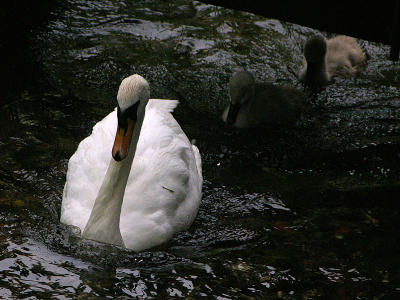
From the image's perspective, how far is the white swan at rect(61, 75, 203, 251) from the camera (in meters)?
5.29

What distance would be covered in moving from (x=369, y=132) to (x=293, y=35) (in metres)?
2.91

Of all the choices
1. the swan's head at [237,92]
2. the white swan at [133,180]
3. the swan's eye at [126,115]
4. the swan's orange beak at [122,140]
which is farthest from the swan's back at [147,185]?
the swan's head at [237,92]

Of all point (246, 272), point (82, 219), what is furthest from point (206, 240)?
point (82, 219)

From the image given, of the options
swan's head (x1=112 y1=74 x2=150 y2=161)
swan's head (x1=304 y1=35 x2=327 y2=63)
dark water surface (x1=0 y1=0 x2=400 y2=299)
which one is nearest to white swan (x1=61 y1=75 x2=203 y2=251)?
swan's head (x1=112 y1=74 x2=150 y2=161)

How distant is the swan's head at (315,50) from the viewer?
870cm

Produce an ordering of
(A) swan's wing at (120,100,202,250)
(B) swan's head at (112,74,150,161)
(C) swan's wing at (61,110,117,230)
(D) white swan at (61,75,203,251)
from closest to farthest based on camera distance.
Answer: (B) swan's head at (112,74,150,161) < (D) white swan at (61,75,203,251) < (A) swan's wing at (120,100,202,250) < (C) swan's wing at (61,110,117,230)

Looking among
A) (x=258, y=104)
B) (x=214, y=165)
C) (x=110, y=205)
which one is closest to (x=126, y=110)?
(x=110, y=205)

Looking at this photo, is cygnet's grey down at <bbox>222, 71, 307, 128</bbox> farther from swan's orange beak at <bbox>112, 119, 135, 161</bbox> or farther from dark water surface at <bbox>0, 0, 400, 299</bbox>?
swan's orange beak at <bbox>112, 119, 135, 161</bbox>

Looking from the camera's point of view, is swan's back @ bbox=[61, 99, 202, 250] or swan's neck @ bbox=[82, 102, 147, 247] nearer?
swan's neck @ bbox=[82, 102, 147, 247]

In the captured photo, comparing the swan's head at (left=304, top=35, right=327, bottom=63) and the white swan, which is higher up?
the swan's head at (left=304, top=35, right=327, bottom=63)

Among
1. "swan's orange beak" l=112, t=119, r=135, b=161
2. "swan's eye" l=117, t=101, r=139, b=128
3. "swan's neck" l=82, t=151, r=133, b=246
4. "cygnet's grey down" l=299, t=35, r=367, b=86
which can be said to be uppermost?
"cygnet's grey down" l=299, t=35, r=367, b=86

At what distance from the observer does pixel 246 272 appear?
17.3 ft

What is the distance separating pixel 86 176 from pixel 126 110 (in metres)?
0.99

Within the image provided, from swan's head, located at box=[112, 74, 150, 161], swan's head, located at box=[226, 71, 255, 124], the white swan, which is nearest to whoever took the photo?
swan's head, located at box=[112, 74, 150, 161]
